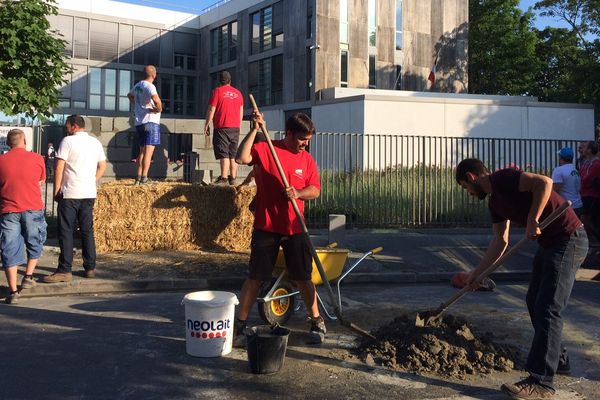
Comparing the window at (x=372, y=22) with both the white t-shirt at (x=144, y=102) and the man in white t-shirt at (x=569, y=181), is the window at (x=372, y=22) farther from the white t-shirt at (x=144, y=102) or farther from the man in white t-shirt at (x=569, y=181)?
the white t-shirt at (x=144, y=102)

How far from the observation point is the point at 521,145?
15.7m

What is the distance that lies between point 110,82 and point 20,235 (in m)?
37.3

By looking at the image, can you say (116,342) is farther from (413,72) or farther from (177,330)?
(413,72)

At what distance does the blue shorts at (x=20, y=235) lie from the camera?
7.11 m

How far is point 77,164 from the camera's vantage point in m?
7.91

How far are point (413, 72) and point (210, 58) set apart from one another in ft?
50.0

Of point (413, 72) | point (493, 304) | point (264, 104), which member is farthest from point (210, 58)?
point (493, 304)

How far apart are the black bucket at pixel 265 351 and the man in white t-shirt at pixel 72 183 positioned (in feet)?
13.8

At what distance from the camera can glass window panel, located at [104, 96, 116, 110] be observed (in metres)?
41.8

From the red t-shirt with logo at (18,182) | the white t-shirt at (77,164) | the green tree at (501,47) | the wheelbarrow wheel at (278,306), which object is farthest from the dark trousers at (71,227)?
the green tree at (501,47)

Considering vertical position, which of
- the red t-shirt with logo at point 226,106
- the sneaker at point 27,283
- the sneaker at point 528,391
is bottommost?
the sneaker at point 528,391

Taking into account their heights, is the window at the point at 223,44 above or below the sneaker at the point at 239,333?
above

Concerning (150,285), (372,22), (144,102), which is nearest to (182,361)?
(150,285)

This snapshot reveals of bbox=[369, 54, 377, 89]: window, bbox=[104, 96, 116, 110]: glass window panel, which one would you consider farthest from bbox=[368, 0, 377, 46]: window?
→ bbox=[104, 96, 116, 110]: glass window panel
